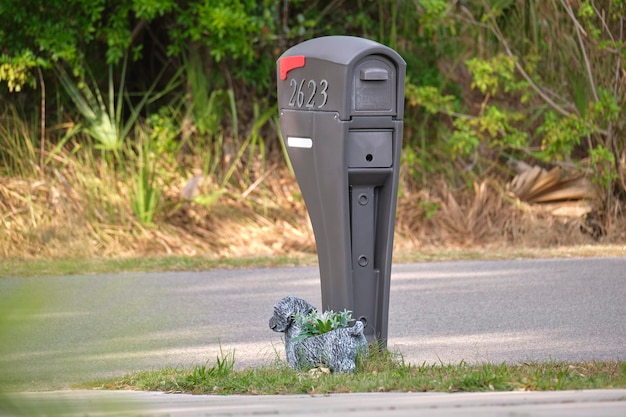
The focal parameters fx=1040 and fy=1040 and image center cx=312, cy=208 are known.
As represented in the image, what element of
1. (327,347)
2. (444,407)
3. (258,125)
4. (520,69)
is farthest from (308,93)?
(258,125)

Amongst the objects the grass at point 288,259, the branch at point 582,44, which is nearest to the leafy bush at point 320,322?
the grass at point 288,259

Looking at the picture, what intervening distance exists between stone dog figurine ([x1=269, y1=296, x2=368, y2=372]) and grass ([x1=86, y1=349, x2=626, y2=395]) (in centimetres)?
6

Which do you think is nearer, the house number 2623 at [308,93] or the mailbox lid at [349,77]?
the mailbox lid at [349,77]

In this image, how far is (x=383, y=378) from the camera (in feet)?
16.0

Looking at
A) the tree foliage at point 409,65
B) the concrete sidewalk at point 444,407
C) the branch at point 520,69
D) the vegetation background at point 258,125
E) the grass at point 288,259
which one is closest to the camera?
the concrete sidewalk at point 444,407

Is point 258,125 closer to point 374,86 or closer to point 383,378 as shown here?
point 374,86

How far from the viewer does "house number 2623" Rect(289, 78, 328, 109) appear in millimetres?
5258

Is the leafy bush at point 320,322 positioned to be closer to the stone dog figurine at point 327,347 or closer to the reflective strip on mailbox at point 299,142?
the stone dog figurine at point 327,347

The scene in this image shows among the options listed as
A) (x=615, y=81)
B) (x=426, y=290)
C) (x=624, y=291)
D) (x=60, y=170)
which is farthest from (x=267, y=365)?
(x=615, y=81)

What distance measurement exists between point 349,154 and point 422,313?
2765 mm

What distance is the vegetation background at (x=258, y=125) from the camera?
11.6 metres

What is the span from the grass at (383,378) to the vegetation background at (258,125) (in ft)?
18.6

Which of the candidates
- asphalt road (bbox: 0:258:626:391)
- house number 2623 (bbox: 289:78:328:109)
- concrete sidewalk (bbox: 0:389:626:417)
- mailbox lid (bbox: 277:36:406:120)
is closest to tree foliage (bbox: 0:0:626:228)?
asphalt road (bbox: 0:258:626:391)

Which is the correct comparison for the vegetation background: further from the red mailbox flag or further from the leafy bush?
the leafy bush
